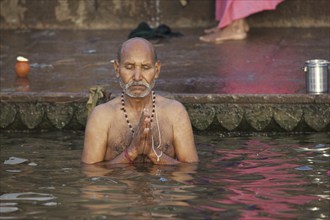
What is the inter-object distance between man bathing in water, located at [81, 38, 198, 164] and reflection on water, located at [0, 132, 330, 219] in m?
0.10

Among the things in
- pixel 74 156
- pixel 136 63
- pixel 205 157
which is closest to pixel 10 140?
pixel 74 156

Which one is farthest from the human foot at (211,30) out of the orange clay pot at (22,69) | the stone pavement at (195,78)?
the orange clay pot at (22,69)

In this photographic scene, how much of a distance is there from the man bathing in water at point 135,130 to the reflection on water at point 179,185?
104 millimetres

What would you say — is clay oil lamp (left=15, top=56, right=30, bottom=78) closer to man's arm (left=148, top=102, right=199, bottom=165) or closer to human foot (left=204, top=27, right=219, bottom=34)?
human foot (left=204, top=27, right=219, bottom=34)

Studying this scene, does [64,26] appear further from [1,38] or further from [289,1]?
[289,1]

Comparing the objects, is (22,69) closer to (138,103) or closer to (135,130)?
(138,103)

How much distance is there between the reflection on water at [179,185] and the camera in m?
7.03

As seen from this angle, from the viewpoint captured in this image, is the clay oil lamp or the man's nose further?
the clay oil lamp

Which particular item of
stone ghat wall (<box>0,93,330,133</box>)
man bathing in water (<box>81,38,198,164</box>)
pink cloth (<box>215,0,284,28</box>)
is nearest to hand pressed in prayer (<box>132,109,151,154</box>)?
man bathing in water (<box>81,38,198,164</box>)

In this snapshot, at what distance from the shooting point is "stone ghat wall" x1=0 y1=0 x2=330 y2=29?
47.6 feet

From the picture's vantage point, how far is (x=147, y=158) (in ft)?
26.3

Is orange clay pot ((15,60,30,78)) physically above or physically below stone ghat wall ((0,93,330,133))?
above

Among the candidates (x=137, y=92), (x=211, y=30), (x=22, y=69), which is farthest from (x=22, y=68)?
(x=137, y=92)

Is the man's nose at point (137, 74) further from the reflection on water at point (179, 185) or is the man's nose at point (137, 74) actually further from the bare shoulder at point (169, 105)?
the reflection on water at point (179, 185)
